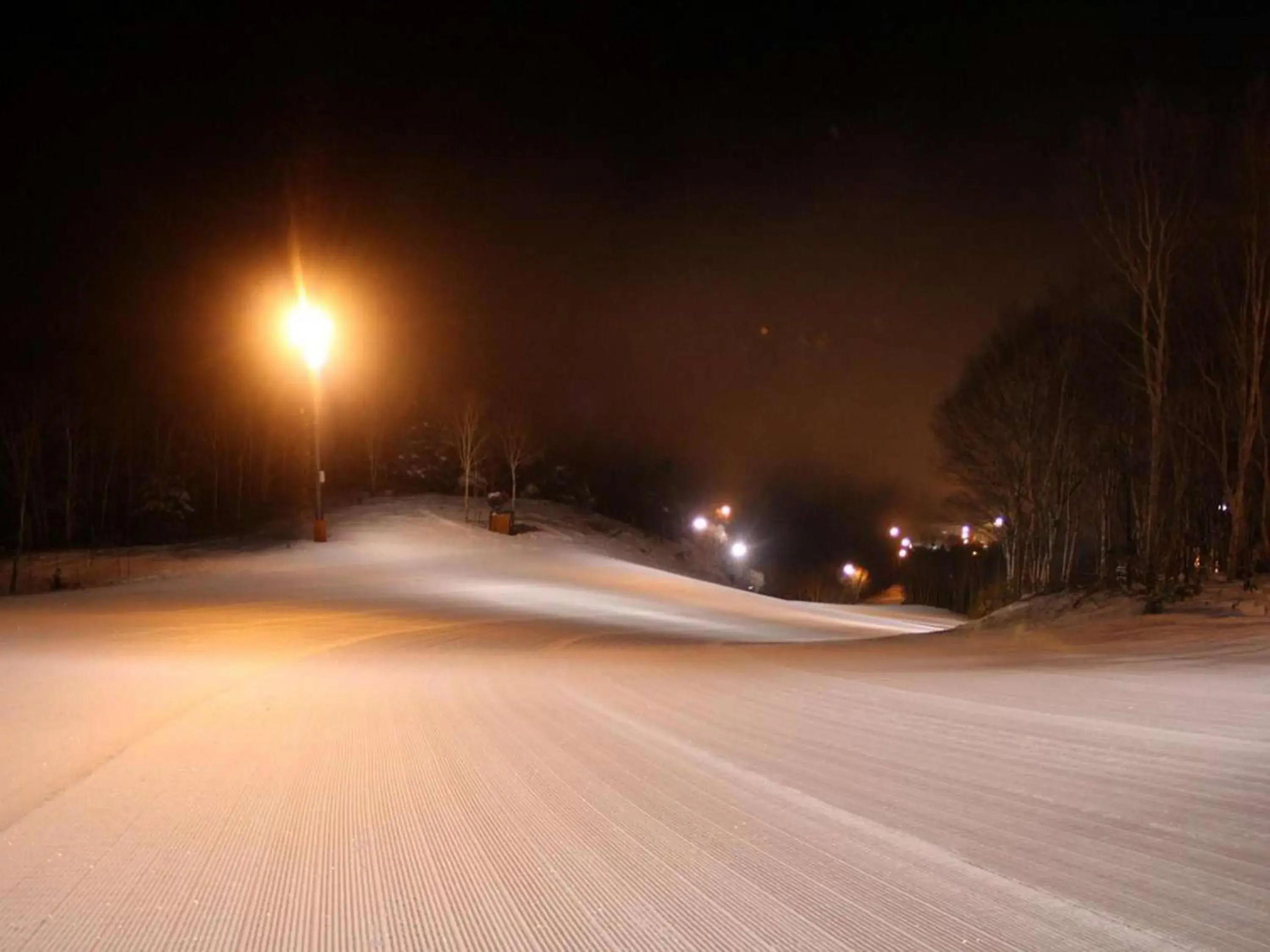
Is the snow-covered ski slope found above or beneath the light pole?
beneath

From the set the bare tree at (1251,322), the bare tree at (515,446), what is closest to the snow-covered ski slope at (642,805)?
the bare tree at (1251,322)

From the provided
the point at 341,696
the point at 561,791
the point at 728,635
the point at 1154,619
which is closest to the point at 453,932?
the point at 561,791

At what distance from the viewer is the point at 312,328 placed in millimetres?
24391

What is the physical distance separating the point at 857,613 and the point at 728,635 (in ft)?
78.4

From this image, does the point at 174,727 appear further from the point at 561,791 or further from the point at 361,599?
the point at 361,599

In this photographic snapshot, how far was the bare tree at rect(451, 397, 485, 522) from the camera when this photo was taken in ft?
185

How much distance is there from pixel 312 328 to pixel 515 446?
3588 cm

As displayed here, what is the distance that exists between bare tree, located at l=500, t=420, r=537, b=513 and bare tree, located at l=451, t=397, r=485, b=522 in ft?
5.04

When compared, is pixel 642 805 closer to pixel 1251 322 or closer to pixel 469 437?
pixel 1251 322

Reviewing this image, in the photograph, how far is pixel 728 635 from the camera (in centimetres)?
2470

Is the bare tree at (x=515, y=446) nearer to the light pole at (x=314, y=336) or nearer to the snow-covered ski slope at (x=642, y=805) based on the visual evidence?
the light pole at (x=314, y=336)

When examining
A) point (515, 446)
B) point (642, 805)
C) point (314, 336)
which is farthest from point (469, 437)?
point (642, 805)

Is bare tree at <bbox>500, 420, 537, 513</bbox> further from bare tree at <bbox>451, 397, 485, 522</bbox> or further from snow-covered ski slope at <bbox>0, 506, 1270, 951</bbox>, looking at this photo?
snow-covered ski slope at <bbox>0, 506, 1270, 951</bbox>

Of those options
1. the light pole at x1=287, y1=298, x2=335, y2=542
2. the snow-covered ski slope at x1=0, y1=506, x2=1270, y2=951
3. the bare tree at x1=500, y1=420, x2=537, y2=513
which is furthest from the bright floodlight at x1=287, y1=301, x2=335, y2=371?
the bare tree at x1=500, y1=420, x2=537, y2=513
